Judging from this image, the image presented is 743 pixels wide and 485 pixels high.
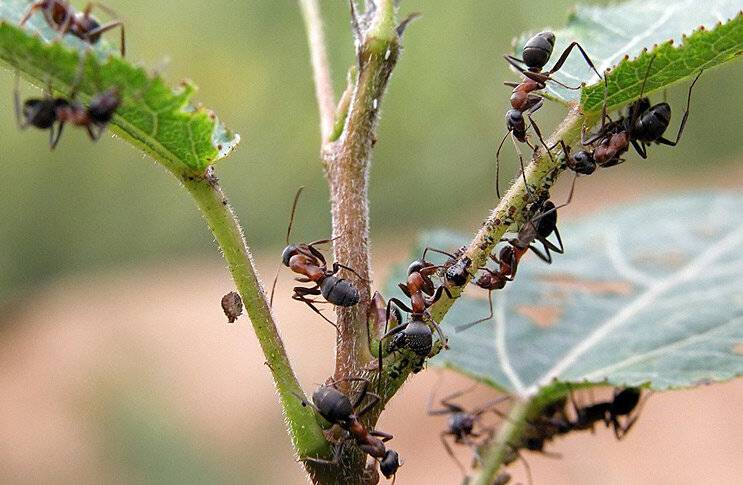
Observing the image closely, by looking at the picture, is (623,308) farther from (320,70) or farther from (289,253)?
(320,70)

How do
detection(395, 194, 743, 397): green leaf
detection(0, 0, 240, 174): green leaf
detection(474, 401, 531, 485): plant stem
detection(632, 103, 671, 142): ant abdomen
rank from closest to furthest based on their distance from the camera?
detection(0, 0, 240, 174): green leaf
detection(632, 103, 671, 142): ant abdomen
detection(474, 401, 531, 485): plant stem
detection(395, 194, 743, 397): green leaf

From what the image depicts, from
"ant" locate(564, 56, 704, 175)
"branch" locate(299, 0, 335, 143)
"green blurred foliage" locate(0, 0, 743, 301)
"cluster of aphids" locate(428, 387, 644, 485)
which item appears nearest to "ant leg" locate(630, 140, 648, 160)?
"ant" locate(564, 56, 704, 175)

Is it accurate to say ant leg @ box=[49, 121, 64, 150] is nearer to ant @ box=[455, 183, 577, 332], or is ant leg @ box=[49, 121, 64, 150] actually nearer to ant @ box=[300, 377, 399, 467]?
ant @ box=[300, 377, 399, 467]

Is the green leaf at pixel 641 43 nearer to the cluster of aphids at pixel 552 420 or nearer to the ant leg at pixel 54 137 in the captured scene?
the ant leg at pixel 54 137

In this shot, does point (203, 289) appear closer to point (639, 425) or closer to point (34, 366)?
point (34, 366)

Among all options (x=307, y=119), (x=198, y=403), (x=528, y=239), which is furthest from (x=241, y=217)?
(x=528, y=239)
